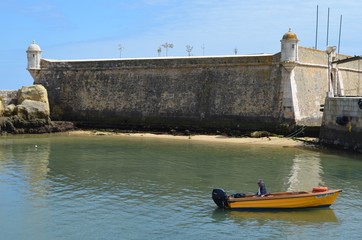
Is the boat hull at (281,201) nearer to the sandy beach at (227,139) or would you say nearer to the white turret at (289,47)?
the sandy beach at (227,139)

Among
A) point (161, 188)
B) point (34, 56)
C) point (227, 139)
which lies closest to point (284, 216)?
point (161, 188)

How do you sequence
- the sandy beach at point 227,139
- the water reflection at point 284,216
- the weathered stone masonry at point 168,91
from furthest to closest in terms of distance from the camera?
the weathered stone masonry at point 168,91, the sandy beach at point 227,139, the water reflection at point 284,216

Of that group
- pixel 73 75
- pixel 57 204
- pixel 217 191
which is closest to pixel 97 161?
pixel 57 204

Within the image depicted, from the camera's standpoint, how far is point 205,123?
30.3 meters

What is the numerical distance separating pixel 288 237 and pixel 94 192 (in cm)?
656

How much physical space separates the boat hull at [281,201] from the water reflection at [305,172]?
239cm

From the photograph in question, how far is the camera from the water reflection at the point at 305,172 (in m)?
16.4

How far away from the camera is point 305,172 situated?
60.7 feet

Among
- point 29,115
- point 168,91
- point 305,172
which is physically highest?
point 168,91

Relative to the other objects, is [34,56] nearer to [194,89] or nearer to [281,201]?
[194,89]

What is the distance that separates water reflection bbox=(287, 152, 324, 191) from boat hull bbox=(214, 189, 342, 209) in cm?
239

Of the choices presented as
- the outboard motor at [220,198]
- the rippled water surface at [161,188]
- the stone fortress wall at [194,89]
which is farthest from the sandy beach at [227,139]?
the outboard motor at [220,198]

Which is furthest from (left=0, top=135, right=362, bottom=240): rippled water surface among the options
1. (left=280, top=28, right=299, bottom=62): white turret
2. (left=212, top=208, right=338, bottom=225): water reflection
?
(left=280, top=28, right=299, bottom=62): white turret

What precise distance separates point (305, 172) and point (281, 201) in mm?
5677
